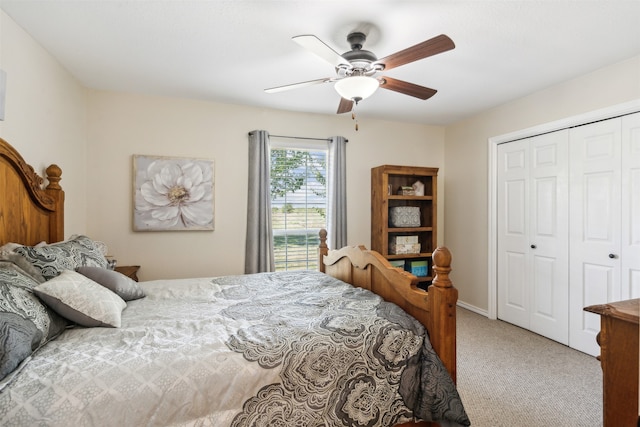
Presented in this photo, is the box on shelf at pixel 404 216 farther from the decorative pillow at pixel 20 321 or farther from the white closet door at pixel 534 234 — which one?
the decorative pillow at pixel 20 321

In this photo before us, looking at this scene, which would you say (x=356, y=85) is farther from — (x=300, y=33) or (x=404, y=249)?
(x=404, y=249)

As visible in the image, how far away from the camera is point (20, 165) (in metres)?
2.03

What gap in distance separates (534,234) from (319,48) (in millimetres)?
2940

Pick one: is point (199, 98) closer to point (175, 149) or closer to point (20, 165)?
point (175, 149)

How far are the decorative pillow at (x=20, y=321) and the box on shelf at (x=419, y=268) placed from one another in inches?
137

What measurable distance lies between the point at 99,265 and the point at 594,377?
11.9ft

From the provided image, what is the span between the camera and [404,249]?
4125 mm

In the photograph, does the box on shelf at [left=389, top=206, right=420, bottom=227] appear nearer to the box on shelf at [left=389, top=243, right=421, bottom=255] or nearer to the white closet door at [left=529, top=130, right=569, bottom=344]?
the box on shelf at [left=389, top=243, right=421, bottom=255]

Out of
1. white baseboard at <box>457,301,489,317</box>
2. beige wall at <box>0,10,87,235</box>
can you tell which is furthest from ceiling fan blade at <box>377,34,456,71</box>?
white baseboard at <box>457,301,489,317</box>

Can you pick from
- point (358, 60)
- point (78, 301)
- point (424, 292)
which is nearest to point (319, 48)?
point (358, 60)

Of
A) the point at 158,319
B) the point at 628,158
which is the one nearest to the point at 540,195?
the point at 628,158

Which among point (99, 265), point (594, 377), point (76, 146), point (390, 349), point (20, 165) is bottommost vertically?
point (594, 377)

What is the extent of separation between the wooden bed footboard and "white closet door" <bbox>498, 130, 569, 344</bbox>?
215 centimetres

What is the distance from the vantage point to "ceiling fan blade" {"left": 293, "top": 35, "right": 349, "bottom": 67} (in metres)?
1.74
